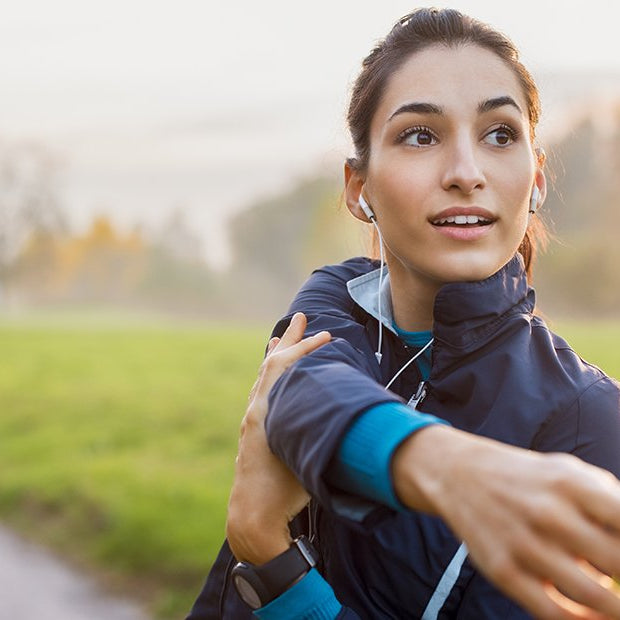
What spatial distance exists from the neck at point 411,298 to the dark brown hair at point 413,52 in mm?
234

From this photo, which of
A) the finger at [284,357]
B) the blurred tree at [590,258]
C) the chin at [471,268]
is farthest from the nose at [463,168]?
the blurred tree at [590,258]

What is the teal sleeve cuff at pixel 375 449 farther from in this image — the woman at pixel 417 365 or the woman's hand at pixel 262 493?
the woman's hand at pixel 262 493

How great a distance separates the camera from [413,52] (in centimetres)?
190

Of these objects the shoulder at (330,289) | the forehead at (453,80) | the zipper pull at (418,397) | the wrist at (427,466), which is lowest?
the zipper pull at (418,397)

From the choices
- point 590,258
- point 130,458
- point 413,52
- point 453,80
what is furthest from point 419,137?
point 590,258

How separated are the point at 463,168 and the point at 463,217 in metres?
0.08

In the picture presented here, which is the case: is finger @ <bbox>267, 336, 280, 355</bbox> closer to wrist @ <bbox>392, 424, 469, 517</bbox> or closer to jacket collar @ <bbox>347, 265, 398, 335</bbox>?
jacket collar @ <bbox>347, 265, 398, 335</bbox>

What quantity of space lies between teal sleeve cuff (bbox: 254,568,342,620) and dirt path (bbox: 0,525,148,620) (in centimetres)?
374

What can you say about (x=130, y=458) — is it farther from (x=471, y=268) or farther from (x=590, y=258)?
(x=590, y=258)

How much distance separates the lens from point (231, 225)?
5556 centimetres

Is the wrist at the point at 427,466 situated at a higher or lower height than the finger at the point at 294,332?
higher

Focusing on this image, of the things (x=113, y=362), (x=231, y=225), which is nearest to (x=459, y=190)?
(x=113, y=362)

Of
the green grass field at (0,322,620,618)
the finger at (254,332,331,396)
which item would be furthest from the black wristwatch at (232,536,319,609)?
the green grass field at (0,322,620,618)

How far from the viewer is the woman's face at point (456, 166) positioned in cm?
A: 171
